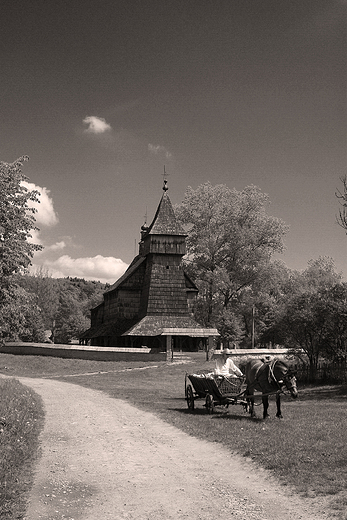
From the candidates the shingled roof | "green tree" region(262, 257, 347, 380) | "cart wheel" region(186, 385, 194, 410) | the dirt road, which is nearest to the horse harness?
"cart wheel" region(186, 385, 194, 410)

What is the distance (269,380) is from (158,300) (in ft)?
129

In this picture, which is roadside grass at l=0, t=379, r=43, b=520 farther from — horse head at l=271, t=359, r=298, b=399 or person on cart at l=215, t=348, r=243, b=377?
horse head at l=271, t=359, r=298, b=399

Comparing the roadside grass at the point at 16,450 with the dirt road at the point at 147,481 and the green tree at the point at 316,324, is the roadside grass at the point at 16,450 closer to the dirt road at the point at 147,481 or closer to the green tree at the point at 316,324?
the dirt road at the point at 147,481

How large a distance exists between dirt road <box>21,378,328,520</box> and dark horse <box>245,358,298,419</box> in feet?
9.19

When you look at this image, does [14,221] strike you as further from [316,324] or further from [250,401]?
[316,324]

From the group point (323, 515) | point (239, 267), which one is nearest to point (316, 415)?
point (323, 515)

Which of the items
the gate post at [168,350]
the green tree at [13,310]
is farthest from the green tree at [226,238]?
the green tree at [13,310]

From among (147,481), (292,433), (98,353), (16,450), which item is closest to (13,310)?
(16,450)

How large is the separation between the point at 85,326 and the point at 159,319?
3850 cm

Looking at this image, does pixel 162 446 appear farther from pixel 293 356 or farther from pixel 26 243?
pixel 293 356

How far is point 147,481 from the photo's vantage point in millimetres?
8273

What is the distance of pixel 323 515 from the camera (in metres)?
6.54

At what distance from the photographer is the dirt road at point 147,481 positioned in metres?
6.78

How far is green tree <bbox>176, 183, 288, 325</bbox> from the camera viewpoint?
5900cm
